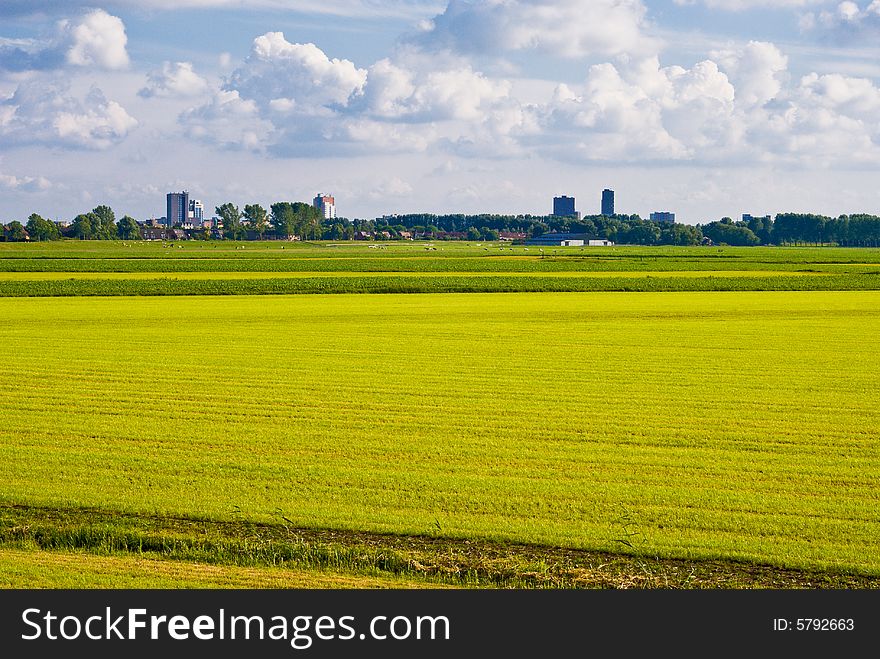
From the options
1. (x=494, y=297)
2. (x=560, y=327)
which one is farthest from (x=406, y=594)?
(x=494, y=297)

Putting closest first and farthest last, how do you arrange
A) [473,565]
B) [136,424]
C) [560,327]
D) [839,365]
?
1. [473,565]
2. [136,424]
3. [839,365]
4. [560,327]

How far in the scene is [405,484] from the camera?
50.1 feet

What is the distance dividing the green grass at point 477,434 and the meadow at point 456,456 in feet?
0.20

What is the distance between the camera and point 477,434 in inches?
749

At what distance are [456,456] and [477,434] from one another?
6.29 ft

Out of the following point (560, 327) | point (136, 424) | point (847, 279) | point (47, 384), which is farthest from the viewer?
point (847, 279)

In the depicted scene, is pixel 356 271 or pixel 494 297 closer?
pixel 494 297

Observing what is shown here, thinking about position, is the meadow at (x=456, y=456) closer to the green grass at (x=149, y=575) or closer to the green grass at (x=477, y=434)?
the green grass at (x=477, y=434)

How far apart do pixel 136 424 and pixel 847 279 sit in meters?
65.7

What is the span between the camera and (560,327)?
136 feet

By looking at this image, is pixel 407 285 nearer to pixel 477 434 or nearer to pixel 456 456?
pixel 477 434

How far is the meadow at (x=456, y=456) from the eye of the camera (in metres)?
12.3

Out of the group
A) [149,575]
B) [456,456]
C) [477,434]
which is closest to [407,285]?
[477,434]

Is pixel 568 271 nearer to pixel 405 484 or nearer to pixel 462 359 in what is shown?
pixel 462 359
